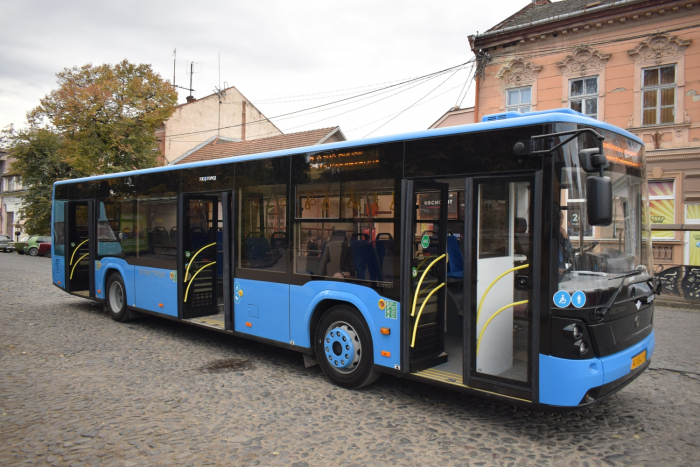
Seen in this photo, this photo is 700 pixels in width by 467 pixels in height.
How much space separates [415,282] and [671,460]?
8.35 feet

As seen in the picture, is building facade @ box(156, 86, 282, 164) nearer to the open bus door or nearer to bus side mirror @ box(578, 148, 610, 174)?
the open bus door

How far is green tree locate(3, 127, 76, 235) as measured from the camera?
32531 mm

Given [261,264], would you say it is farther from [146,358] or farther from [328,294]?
[146,358]

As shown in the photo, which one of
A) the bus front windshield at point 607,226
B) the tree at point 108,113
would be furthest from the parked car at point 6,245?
the bus front windshield at point 607,226

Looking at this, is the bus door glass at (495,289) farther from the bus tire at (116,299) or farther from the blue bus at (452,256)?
the bus tire at (116,299)

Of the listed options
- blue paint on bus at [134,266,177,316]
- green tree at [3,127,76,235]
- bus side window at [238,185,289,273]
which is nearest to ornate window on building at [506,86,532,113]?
bus side window at [238,185,289,273]

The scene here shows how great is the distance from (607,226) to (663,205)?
13904mm

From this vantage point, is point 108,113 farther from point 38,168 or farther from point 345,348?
point 345,348

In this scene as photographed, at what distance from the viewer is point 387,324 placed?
5293mm

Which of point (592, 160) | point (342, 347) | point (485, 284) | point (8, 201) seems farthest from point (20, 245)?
point (592, 160)

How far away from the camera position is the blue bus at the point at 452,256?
13.6 feet

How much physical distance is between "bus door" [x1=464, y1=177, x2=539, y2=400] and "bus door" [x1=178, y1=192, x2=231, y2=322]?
4.52 metres

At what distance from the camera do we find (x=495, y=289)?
470 cm

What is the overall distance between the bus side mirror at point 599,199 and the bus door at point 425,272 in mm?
1763
